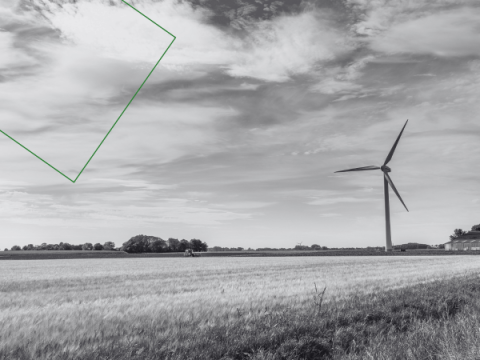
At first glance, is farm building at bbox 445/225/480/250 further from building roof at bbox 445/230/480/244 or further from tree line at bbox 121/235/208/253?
tree line at bbox 121/235/208/253

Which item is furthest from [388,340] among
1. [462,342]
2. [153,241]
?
[153,241]

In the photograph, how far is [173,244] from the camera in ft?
461

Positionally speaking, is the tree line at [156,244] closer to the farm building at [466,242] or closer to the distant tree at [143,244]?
the distant tree at [143,244]

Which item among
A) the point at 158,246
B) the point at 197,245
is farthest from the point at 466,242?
the point at 158,246

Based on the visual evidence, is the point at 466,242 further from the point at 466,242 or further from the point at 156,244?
the point at 156,244

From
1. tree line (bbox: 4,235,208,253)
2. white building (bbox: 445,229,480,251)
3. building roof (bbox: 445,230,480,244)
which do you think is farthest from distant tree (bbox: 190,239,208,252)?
building roof (bbox: 445,230,480,244)

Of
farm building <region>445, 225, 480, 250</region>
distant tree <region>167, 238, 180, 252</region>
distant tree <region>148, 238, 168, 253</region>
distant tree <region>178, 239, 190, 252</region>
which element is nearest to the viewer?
distant tree <region>148, 238, 168, 253</region>

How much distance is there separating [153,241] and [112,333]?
5026 inches

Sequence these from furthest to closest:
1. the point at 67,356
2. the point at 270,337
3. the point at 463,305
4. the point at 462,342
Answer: the point at 463,305, the point at 462,342, the point at 270,337, the point at 67,356

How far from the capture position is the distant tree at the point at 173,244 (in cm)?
13852

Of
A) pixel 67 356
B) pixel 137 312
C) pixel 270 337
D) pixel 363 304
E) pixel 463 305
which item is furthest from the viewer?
pixel 463 305

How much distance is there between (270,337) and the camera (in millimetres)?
8461

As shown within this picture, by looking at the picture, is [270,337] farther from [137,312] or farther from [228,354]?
[137,312]

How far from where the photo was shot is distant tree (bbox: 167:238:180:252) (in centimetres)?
13852
